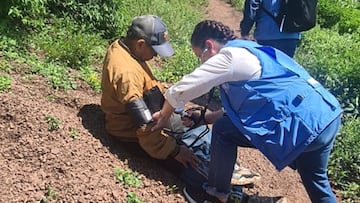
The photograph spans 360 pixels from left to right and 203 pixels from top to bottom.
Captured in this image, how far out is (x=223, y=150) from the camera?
361 centimetres

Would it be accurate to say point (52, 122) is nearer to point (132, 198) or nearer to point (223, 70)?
point (132, 198)

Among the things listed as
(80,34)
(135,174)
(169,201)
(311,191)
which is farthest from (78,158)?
(80,34)

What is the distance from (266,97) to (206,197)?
3.52 ft

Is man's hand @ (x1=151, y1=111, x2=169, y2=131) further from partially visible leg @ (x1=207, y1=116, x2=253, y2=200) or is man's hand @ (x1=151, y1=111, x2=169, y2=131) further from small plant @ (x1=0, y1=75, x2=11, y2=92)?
small plant @ (x1=0, y1=75, x2=11, y2=92)

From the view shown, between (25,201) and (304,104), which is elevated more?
(304,104)

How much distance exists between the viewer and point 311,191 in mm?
3574

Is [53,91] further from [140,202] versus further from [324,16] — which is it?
[324,16]

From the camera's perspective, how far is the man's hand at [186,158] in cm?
407

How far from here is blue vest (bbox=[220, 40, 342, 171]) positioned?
3227 millimetres

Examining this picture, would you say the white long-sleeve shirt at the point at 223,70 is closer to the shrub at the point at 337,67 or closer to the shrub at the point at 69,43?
the shrub at the point at 69,43

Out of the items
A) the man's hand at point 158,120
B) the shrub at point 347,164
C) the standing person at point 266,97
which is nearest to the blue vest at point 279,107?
the standing person at point 266,97

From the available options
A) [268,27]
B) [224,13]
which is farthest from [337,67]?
[224,13]

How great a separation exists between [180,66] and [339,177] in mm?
2178

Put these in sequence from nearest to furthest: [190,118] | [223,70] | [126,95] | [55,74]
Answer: [223,70] → [126,95] → [190,118] → [55,74]
